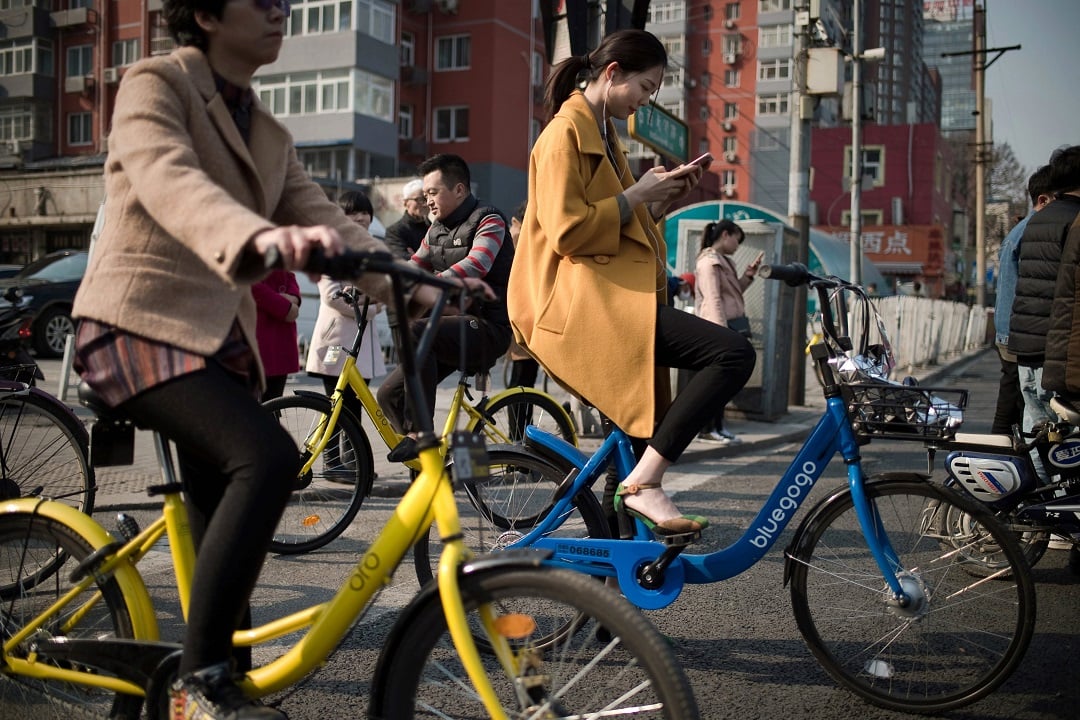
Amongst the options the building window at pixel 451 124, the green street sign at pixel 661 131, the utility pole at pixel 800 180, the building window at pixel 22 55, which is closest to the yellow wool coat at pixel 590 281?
the green street sign at pixel 661 131

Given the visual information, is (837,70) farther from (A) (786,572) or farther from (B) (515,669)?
(B) (515,669)

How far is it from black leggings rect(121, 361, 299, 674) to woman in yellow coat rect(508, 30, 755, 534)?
4.28 ft

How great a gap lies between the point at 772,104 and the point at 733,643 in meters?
69.6

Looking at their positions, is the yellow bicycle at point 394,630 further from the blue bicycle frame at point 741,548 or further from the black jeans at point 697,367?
the black jeans at point 697,367

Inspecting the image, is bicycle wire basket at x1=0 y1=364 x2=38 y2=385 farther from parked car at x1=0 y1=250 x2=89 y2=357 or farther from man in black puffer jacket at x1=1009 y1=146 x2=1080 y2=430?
parked car at x1=0 y1=250 x2=89 y2=357

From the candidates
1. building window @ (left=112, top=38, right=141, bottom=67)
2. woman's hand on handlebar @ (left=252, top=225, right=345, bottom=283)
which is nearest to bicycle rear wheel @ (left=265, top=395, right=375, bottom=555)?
woman's hand on handlebar @ (left=252, top=225, right=345, bottom=283)

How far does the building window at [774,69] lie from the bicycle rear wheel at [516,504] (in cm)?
6916

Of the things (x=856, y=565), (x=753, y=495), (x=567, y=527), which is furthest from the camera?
(x=753, y=495)

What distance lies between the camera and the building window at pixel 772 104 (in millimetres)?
68250

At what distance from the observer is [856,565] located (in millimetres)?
3074

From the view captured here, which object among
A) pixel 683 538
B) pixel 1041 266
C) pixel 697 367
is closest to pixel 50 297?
pixel 1041 266

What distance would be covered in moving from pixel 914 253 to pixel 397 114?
27.7 m

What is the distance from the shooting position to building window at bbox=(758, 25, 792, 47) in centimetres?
6794

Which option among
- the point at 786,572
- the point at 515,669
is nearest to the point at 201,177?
the point at 515,669
